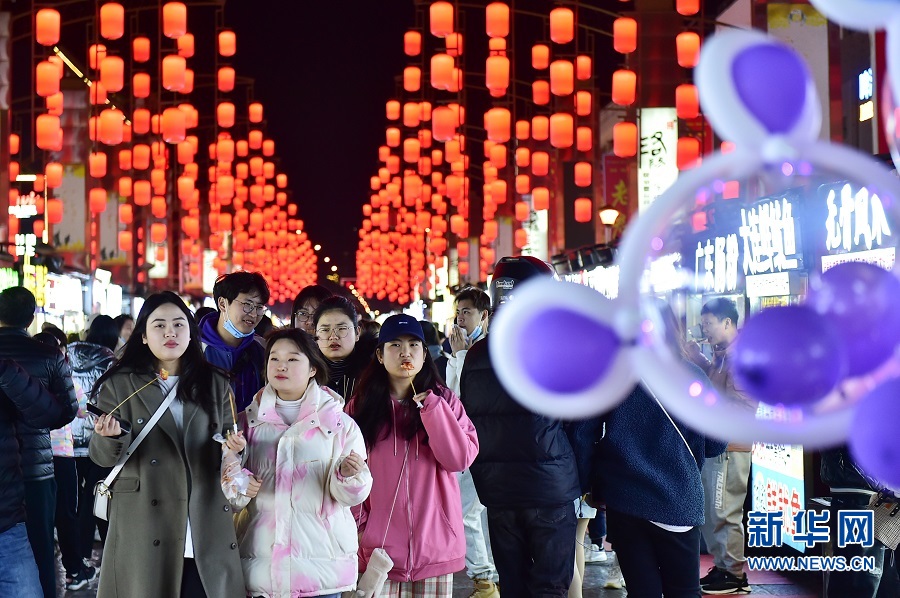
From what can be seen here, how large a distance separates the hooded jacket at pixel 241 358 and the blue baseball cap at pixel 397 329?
1336 mm

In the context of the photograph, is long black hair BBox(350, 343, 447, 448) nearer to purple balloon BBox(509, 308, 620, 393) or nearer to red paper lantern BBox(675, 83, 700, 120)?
purple balloon BBox(509, 308, 620, 393)

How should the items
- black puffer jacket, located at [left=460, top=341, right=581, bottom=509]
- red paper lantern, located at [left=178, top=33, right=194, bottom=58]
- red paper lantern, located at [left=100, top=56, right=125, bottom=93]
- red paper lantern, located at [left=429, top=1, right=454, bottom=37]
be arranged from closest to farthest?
black puffer jacket, located at [left=460, top=341, right=581, bottom=509] < red paper lantern, located at [left=429, top=1, right=454, bottom=37] < red paper lantern, located at [left=100, top=56, right=125, bottom=93] < red paper lantern, located at [left=178, top=33, right=194, bottom=58]

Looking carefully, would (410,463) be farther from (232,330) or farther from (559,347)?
(559,347)

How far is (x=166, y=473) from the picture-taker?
4.72m

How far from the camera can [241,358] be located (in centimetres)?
630

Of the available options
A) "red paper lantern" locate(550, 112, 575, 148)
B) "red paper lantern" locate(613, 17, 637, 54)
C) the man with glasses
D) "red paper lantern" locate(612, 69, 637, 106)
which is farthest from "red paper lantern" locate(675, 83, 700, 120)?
the man with glasses

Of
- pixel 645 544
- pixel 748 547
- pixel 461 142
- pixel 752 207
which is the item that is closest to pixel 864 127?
pixel 461 142

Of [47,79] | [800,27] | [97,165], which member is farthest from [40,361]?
[97,165]

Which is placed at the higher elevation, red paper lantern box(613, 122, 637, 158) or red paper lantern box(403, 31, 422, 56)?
→ red paper lantern box(403, 31, 422, 56)

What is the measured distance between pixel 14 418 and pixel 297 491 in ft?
5.27

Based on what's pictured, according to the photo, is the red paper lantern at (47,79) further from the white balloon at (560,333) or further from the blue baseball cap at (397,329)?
the white balloon at (560,333)

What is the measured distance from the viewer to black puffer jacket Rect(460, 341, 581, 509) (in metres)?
5.37

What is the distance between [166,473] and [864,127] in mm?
22492

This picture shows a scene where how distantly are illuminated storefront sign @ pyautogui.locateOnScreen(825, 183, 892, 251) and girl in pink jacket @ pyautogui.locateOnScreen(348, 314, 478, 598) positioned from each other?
2032mm
